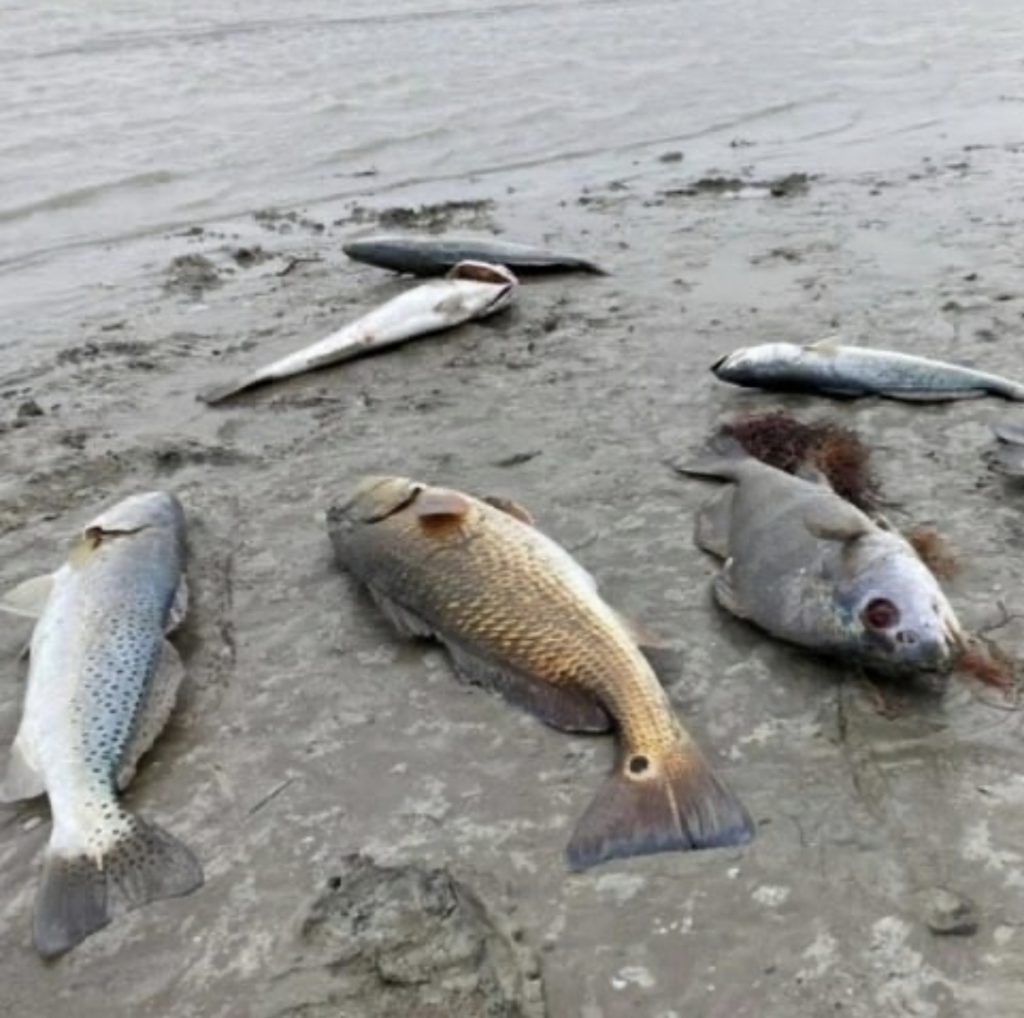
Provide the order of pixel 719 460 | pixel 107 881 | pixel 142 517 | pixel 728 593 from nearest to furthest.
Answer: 1. pixel 107 881
2. pixel 728 593
3. pixel 142 517
4. pixel 719 460

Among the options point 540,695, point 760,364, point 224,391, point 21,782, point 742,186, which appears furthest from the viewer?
point 742,186

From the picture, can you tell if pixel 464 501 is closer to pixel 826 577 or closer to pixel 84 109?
pixel 826 577

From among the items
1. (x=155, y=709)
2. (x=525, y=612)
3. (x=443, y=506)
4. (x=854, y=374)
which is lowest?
(x=854, y=374)

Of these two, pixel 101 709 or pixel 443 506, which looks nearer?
pixel 101 709

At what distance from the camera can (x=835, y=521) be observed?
4309 mm

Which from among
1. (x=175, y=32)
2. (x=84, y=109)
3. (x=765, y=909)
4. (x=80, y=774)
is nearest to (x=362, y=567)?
(x=80, y=774)

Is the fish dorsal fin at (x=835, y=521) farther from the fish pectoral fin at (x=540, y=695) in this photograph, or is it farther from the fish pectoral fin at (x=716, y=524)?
the fish pectoral fin at (x=540, y=695)

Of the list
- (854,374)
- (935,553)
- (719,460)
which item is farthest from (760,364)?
(935,553)

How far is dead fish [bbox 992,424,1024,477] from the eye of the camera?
211 inches

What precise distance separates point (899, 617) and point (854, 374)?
2.75m

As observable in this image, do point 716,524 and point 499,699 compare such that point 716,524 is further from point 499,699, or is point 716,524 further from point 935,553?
point 499,699

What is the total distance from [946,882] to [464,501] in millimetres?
2100

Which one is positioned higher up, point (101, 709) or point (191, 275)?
point (101, 709)

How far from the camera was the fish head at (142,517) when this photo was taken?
484 cm
